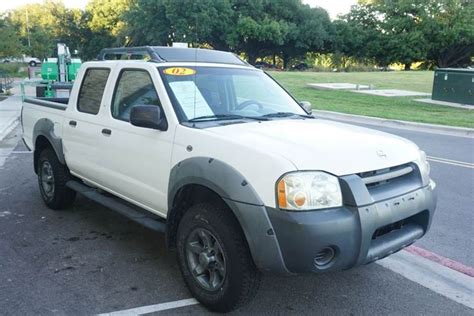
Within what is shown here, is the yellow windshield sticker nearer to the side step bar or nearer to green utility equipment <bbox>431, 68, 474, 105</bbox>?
the side step bar

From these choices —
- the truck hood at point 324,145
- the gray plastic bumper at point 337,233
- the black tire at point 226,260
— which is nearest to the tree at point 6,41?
the truck hood at point 324,145

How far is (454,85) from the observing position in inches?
695

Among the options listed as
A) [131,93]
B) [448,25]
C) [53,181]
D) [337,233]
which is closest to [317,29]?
[448,25]

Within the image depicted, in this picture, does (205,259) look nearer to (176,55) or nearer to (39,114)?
(176,55)

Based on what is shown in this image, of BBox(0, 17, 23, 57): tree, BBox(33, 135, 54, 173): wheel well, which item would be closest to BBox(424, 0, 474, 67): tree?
BBox(0, 17, 23, 57): tree

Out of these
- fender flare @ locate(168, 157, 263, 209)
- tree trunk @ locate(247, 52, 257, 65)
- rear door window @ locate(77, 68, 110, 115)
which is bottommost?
fender flare @ locate(168, 157, 263, 209)

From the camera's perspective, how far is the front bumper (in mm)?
2916

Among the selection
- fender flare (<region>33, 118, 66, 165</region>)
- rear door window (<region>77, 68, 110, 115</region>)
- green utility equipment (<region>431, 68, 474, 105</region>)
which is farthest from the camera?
green utility equipment (<region>431, 68, 474, 105</region>)

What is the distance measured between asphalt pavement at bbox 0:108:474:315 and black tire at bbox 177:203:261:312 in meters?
0.17

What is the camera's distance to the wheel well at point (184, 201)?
3461 mm

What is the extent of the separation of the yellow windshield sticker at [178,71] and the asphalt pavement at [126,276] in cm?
165

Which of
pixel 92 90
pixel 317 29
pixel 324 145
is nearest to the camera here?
pixel 324 145

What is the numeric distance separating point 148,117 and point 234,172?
0.93 m

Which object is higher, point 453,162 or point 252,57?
point 252,57
